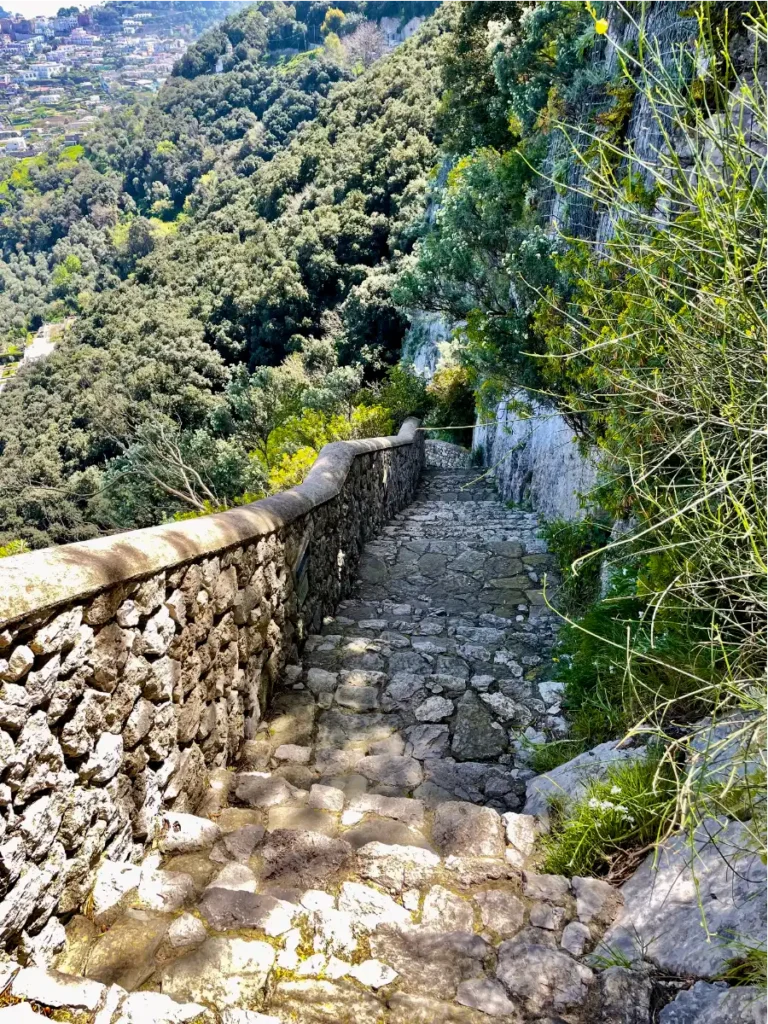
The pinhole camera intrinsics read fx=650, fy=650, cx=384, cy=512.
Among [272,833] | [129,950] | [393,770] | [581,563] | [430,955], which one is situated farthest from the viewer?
[581,563]

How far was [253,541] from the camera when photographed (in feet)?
9.61

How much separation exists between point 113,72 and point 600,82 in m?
182

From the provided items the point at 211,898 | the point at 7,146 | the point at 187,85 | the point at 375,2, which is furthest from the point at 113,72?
the point at 211,898

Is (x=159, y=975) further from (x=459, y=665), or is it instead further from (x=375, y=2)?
(x=375, y=2)

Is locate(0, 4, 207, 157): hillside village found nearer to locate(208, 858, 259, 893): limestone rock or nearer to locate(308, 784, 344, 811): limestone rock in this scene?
locate(308, 784, 344, 811): limestone rock

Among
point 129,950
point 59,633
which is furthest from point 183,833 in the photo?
point 59,633

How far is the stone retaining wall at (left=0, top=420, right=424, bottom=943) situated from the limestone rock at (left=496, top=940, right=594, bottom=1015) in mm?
1088

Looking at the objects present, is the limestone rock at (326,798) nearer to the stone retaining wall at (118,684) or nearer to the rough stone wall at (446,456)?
the stone retaining wall at (118,684)

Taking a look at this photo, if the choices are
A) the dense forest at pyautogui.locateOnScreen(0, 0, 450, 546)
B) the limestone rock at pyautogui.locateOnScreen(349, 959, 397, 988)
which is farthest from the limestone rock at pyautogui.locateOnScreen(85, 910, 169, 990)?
the dense forest at pyautogui.locateOnScreen(0, 0, 450, 546)

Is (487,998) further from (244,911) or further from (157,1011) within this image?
(157,1011)

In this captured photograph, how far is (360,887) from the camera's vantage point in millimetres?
1883

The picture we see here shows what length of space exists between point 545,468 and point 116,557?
6.84 m

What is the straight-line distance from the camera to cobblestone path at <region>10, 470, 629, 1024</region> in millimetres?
1487

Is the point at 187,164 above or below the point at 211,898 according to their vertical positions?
above
